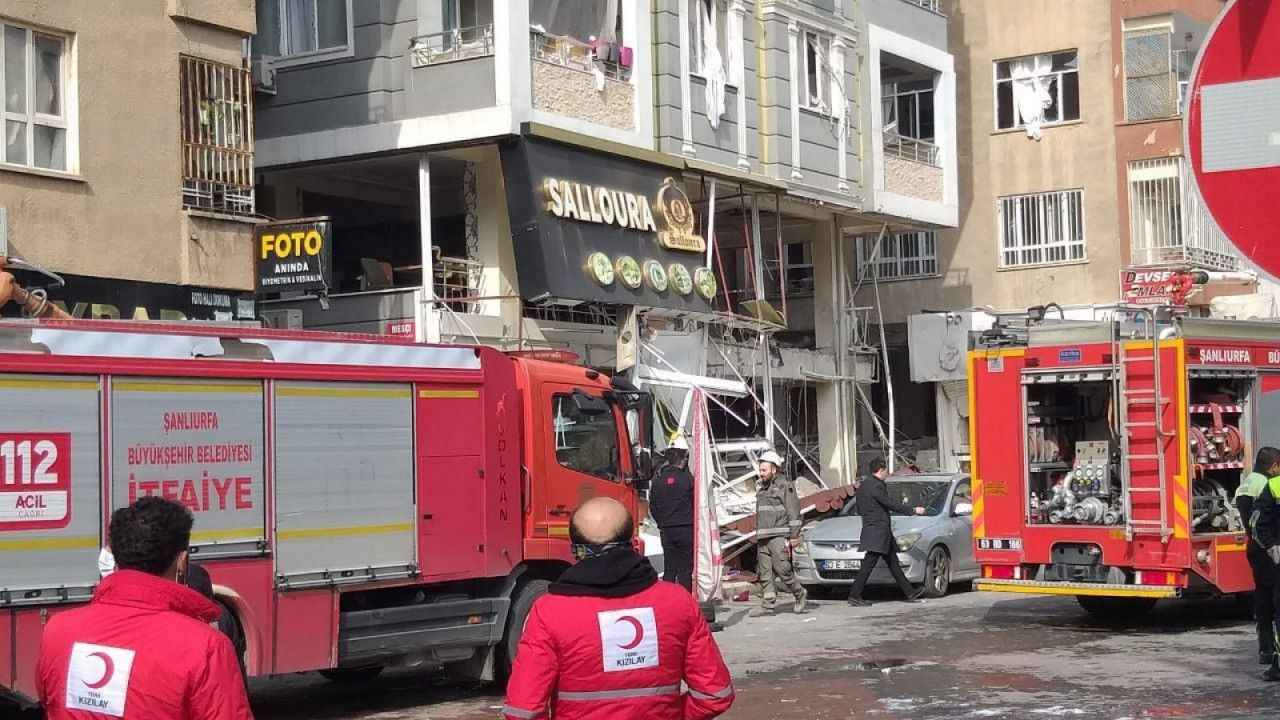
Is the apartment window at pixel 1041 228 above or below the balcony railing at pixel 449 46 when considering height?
below

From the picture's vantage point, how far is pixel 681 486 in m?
18.2

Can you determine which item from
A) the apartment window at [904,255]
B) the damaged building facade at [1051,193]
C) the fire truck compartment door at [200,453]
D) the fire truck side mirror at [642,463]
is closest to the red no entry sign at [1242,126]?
the fire truck compartment door at [200,453]

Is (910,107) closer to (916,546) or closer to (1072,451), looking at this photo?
(916,546)

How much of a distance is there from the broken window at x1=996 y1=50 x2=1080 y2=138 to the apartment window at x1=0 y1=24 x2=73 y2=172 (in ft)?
76.9

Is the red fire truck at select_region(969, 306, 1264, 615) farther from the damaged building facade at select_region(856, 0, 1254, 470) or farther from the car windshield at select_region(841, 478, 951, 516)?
the damaged building facade at select_region(856, 0, 1254, 470)

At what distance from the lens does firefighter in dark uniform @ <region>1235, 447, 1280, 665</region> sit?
511 inches

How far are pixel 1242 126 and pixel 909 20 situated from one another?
29831 mm

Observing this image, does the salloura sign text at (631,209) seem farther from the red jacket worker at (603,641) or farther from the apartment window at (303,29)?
the red jacket worker at (603,641)

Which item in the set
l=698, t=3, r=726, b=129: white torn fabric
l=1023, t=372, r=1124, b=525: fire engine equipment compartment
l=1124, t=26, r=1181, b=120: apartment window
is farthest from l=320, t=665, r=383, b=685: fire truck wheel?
l=1124, t=26, r=1181, b=120: apartment window

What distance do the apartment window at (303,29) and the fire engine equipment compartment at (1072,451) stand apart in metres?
11.3

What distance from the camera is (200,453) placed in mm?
11203

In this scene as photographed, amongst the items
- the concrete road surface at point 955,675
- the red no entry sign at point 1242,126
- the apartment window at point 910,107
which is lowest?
the concrete road surface at point 955,675

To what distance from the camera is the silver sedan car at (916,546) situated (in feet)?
68.4

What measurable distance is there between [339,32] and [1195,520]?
13.7 metres
